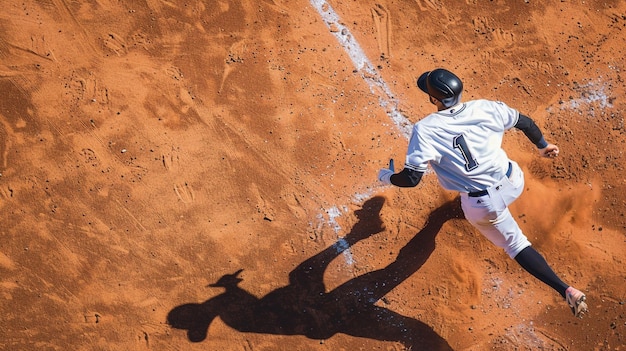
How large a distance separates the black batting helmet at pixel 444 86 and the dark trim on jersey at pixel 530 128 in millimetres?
722

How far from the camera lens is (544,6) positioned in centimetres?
751

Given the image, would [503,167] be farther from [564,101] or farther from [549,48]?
[549,48]

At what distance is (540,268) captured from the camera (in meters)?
5.48

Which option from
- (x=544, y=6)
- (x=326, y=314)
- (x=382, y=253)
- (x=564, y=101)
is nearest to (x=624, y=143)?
(x=564, y=101)

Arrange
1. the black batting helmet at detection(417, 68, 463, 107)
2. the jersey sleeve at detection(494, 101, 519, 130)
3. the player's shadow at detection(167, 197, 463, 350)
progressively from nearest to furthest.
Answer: the black batting helmet at detection(417, 68, 463, 107) → the jersey sleeve at detection(494, 101, 519, 130) → the player's shadow at detection(167, 197, 463, 350)

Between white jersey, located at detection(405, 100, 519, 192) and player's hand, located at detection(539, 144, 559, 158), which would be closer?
white jersey, located at detection(405, 100, 519, 192)

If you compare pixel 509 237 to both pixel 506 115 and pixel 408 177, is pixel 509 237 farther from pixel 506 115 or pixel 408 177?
pixel 408 177

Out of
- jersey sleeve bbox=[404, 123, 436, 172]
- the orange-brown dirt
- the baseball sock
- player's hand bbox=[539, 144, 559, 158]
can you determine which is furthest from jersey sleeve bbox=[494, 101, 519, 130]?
the orange-brown dirt

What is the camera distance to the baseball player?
510 centimetres

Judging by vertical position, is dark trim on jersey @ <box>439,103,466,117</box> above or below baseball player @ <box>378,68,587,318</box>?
above

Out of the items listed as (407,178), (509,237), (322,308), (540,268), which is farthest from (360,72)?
(540,268)

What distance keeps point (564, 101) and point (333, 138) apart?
9.27 feet

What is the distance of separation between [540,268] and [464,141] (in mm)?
1466

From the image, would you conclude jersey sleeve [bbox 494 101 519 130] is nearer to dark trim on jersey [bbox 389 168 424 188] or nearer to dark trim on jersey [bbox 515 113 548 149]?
dark trim on jersey [bbox 515 113 548 149]
